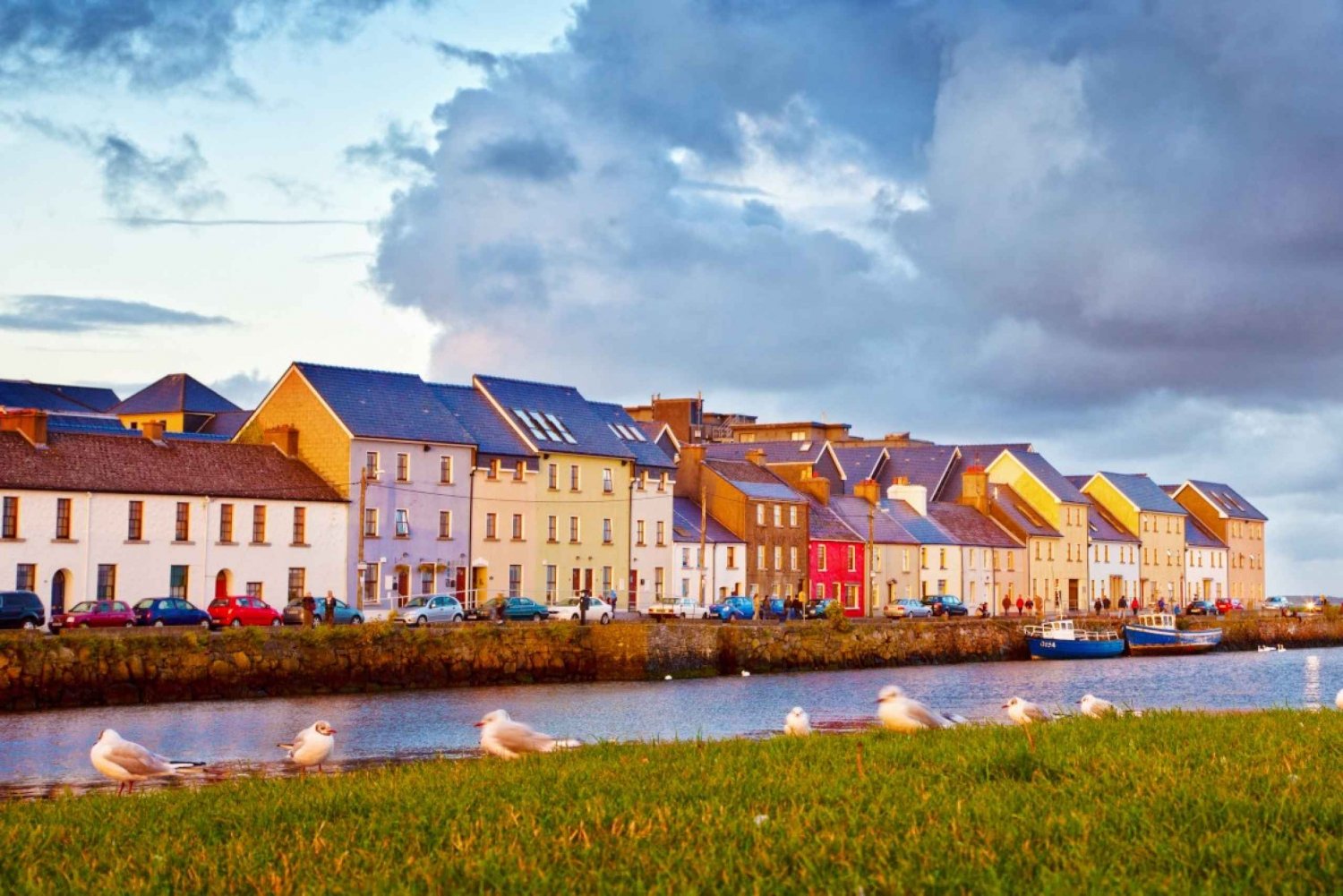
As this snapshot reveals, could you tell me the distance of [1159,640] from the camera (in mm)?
98688

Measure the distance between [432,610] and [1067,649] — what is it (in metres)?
39.7

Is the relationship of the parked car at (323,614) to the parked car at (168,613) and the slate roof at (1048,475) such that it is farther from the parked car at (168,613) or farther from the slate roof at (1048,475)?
the slate roof at (1048,475)

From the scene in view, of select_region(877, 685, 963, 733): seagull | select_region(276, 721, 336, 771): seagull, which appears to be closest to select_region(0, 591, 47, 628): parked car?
select_region(276, 721, 336, 771): seagull

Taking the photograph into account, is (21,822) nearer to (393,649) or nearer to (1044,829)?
(1044,829)

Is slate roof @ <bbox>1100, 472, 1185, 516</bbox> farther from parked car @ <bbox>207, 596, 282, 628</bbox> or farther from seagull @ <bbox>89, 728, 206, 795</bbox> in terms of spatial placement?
seagull @ <bbox>89, 728, 206, 795</bbox>

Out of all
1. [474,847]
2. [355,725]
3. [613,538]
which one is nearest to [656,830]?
[474,847]

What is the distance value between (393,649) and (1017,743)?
4161 centimetres

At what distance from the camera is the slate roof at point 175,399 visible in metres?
113

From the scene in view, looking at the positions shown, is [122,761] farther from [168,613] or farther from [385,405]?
[385,405]

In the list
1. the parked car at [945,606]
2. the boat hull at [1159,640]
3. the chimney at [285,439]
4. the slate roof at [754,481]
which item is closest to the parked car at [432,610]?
the chimney at [285,439]

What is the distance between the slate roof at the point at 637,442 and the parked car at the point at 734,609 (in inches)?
372

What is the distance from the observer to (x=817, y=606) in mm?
Result: 92750

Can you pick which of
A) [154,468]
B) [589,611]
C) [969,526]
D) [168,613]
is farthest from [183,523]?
[969,526]

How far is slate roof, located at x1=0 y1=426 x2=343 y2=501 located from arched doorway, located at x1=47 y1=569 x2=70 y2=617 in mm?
3331
